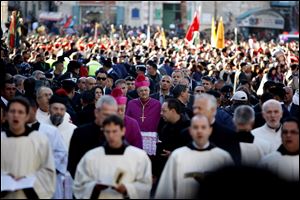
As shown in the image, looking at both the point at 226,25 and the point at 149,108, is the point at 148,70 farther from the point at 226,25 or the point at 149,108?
the point at 226,25

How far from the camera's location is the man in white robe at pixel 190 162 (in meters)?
10.7

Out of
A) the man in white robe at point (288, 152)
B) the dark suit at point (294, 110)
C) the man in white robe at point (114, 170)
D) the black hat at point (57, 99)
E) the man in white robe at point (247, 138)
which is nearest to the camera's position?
the man in white robe at point (114, 170)

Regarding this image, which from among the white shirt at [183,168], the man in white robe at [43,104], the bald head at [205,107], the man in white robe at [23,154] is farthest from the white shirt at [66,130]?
the white shirt at [183,168]

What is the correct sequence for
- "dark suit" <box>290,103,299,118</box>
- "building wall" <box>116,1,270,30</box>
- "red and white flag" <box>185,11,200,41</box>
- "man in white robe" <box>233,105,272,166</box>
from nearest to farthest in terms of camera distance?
1. "man in white robe" <box>233,105,272,166</box>
2. "dark suit" <box>290,103,299,118</box>
3. "red and white flag" <box>185,11,200,41</box>
4. "building wall" <box>116,1,270,30</box>

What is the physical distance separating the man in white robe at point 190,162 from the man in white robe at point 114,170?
0.80 ft

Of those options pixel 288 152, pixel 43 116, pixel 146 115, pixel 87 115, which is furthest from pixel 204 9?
pixel 288 152

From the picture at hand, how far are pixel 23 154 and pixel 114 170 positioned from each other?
985mm

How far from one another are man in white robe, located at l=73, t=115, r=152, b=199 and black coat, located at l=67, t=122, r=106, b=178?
3.76ft

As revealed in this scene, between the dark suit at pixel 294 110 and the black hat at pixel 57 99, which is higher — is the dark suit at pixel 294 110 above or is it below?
below

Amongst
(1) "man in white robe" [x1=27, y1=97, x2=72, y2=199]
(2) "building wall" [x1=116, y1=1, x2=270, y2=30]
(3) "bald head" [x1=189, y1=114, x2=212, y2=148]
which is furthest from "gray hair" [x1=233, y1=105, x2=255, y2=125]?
(2) "building wall" [x1=116, y1=1, x2=270, y2=30]

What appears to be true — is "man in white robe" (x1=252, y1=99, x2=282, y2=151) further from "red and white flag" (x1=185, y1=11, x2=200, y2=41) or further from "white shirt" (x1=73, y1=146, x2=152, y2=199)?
"red and white flag" (x1=185, y1=11, x2=200, y2=41)

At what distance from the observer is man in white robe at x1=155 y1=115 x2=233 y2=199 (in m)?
10.7

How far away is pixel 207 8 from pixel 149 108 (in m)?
63.4

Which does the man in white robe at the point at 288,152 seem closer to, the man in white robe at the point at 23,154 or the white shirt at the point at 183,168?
the white shirt at the point at 183,168
